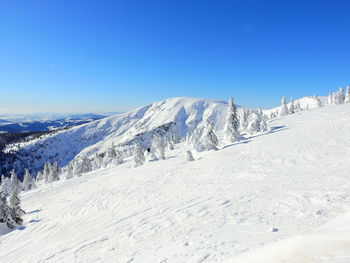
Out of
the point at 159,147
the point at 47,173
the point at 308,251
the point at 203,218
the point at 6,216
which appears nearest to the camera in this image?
the point at 308,251

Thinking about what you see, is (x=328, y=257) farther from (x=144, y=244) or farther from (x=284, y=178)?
(x=284, y=178)

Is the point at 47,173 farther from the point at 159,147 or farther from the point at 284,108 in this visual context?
the point at 284,108

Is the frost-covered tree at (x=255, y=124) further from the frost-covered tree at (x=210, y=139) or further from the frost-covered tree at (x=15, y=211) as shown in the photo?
the frost-covered tree at (x=15, y=211)

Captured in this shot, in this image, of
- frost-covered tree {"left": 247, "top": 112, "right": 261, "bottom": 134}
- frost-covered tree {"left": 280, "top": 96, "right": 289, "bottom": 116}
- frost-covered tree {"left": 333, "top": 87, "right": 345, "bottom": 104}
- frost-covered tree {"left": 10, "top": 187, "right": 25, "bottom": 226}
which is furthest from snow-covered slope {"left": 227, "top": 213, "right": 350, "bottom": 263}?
frost-covered tree {"left": 333, "top": 87, "right": 345, "bottom": 104}

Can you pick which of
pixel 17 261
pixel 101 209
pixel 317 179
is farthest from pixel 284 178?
pixel 17 261

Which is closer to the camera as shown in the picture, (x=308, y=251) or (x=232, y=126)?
(x=308, y=251)

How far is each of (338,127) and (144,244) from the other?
1369 inches

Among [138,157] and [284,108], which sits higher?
[284,108]

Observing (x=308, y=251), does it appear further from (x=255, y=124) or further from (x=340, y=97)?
(x=340, y=97)

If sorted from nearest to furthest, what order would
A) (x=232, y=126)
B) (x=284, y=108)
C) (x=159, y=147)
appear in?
(x=232, y=126), (x=159, y=147), (x=284, y=108)

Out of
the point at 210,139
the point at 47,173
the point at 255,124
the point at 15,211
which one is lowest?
the point at 47,173

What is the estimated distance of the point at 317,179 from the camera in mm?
13086

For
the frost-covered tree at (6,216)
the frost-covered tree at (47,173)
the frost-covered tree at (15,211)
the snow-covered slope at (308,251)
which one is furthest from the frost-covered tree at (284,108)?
the frost-covered tree at (47,173)

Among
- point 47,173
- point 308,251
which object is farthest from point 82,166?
point 308,251
